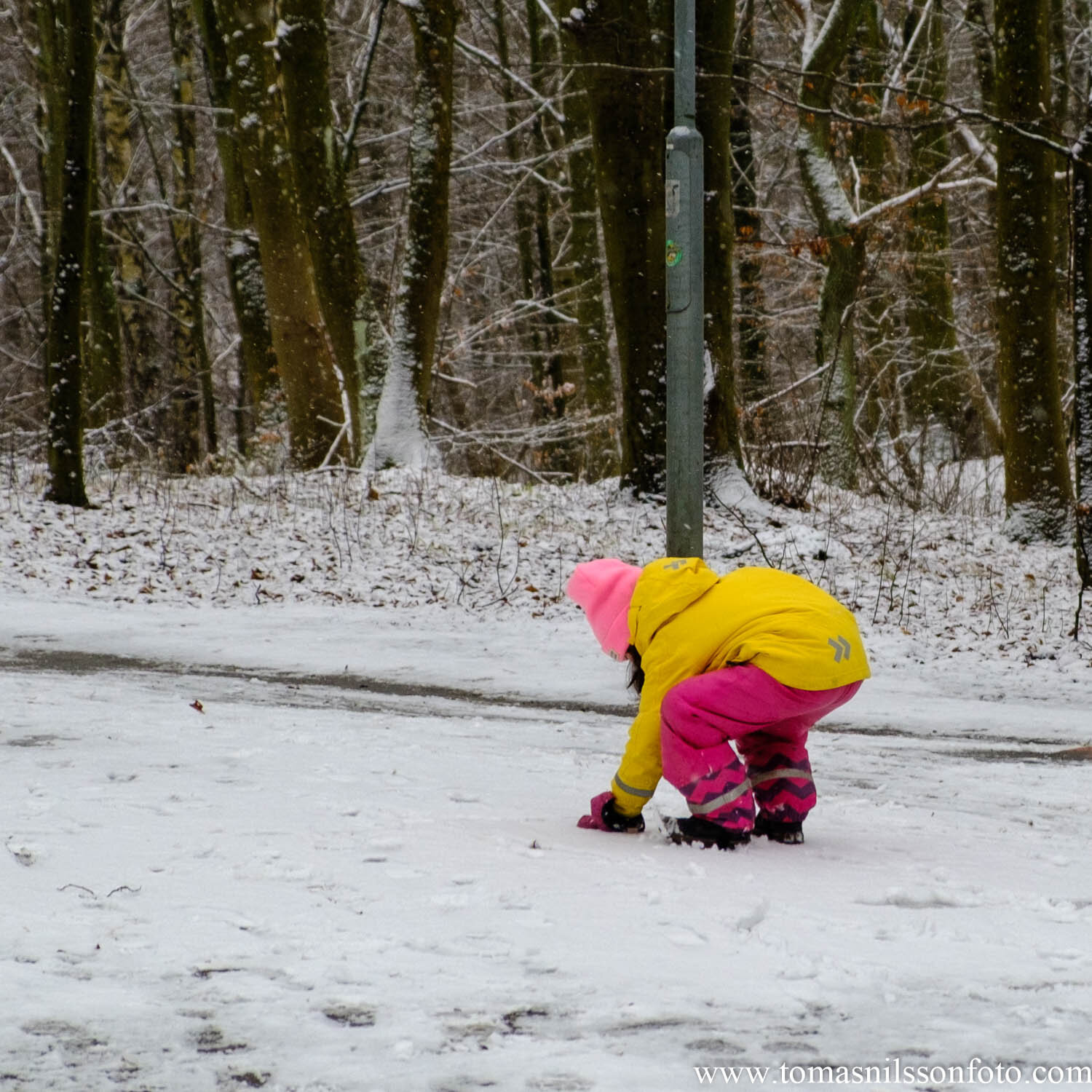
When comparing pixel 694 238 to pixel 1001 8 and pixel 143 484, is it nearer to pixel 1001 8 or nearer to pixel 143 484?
pixel 1001 8

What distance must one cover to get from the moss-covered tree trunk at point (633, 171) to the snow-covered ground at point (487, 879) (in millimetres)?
3841

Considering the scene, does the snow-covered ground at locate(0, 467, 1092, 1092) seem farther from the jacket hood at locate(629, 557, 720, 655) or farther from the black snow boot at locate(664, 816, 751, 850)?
the jacket hood at locate(629, 557, 720, 655)

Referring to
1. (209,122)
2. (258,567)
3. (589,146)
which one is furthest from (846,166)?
(258,567)

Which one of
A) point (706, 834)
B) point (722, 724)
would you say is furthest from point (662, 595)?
point (706, 834)

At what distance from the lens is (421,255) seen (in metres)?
14.9

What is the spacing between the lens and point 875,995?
290cm

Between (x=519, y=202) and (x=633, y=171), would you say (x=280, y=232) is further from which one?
(x=519, y=202)

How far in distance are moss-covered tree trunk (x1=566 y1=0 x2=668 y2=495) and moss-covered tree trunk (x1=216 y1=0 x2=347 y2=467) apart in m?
4.72

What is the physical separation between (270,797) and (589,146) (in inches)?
649

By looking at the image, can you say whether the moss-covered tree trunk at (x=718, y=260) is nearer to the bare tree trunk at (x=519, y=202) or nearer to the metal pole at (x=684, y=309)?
the metal pole at (x=684, y=309)

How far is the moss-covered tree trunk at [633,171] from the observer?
12.1m

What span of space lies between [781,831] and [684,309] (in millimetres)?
4667

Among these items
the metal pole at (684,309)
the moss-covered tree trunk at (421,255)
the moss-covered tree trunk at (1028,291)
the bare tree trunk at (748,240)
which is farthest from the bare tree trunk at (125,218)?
the metal pole at (684,309)

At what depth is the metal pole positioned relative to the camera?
825 centimetres
